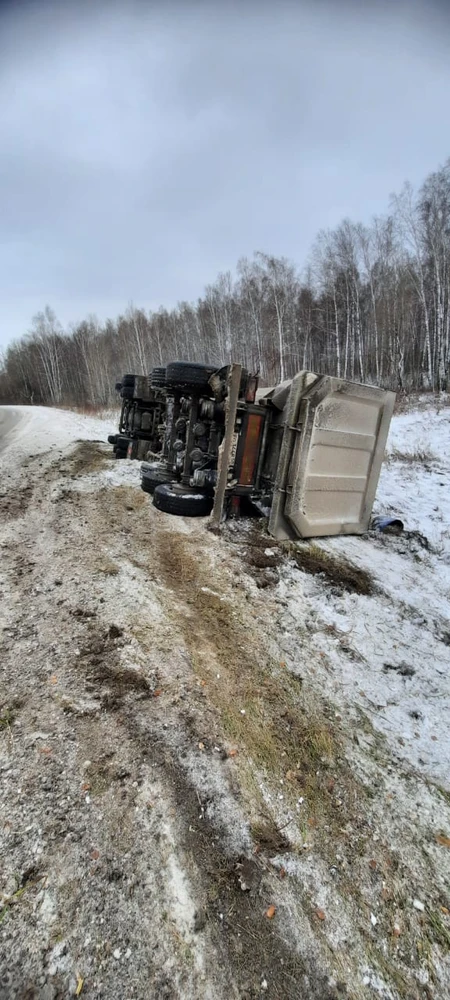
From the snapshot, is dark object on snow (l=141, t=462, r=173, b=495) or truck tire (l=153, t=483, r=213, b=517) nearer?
truck tire (l=153, t=483, r=213, b=517)

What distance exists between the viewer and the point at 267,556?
3.85 meters

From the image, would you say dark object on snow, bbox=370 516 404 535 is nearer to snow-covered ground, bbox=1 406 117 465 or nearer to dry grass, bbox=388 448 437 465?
dry grass, bbox=388 448 437 465

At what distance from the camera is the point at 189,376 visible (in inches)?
189

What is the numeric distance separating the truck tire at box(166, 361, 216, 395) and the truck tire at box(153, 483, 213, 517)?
4.14 ft

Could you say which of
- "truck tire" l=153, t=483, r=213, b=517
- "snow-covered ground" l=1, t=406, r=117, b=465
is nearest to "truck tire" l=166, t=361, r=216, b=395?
"truck tire" l=153, t=483, r=213, b=517

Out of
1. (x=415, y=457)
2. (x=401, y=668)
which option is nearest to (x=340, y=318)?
(x=415, y=457)

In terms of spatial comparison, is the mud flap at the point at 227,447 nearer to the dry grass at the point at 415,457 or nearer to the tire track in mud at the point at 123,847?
the tire track in mud at the point at 123,847

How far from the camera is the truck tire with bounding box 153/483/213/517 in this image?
4.67 metres

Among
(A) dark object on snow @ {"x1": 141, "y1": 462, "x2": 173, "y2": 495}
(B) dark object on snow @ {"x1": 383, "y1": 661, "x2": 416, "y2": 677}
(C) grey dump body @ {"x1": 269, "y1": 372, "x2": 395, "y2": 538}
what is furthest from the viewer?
(A) dark object on snow @ {"x1": 141, "y1": 462, "x2": 173, "y2": 495}

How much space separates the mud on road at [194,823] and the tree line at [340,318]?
1760 cm

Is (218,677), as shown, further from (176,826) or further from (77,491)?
(77,491)

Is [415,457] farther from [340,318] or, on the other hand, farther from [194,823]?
[340,318]

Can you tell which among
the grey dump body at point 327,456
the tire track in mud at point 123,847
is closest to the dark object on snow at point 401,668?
the tire track in mud at point 123,847

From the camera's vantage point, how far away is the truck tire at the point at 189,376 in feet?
15.8
